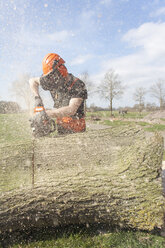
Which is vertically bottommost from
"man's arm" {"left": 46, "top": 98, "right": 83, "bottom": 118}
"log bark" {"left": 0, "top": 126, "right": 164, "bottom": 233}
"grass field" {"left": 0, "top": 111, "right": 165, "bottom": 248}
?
"grass field" {"left": 0, "top": 111, "right": 165, "bottom": 248}

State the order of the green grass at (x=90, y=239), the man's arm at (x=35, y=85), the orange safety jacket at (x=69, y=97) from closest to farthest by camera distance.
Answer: the green grass at (x=90, y=239) → the orange safety jacket at (x=69, y=97) → the man's arm at (x=35, y=85)

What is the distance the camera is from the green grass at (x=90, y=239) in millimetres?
1809

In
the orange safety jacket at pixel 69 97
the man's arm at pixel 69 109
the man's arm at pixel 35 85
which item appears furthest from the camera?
the man's arm at pixel 35 85

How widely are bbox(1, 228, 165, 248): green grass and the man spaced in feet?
4.60

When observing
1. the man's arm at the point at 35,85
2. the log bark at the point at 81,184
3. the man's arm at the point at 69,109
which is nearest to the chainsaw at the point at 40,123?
the man's arm at the point at 69,109

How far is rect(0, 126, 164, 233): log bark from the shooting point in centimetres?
190

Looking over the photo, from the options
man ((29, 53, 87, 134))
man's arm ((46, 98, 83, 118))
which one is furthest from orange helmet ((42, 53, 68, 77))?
man's arm ((46, 98, 83, 118))

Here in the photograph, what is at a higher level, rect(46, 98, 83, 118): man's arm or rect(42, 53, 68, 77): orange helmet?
rect(42, 53, 68, 77): orange helmet

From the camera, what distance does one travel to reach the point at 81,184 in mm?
1963

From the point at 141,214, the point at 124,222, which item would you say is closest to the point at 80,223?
the point at 124,222

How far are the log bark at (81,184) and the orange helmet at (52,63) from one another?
1.03 m

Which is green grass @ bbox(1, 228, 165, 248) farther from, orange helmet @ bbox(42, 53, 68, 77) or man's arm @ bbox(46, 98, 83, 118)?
orange helmet @ bbox(42, 53, 68, 77)

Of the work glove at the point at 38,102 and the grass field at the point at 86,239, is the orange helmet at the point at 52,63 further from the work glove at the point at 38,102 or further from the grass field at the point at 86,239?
the grass field at the point at 86,239

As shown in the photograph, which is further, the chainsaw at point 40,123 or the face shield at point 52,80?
the face shield at point 52,80
